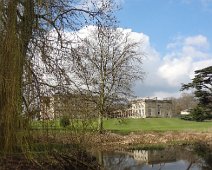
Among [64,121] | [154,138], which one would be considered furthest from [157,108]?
[64,121]

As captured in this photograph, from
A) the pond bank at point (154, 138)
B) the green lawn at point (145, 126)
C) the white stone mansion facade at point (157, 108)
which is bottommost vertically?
the pond bank at point (154, 138)

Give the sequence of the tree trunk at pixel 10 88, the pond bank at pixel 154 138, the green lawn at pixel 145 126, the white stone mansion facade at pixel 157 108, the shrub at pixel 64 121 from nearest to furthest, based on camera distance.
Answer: the tree trunk at pixel 10 88 < the shrub at pixel 64 121 < the pond bank at pixel 154 138 < the green lawn at pixel 145 126 < the white stone mansion facade at pixel 157 108

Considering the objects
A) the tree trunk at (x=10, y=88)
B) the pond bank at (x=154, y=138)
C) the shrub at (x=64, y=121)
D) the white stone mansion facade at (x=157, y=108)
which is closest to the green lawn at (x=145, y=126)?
the pond bank at (x=154, y=138)

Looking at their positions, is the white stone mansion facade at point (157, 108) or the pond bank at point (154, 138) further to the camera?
the white stone mansion facade at point (157, 108)

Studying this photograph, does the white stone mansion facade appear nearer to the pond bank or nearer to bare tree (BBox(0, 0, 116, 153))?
the pond bank

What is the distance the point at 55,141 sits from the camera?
30.8 feet

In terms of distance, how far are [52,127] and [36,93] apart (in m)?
0.93

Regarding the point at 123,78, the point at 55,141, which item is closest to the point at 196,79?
the point at 123,78

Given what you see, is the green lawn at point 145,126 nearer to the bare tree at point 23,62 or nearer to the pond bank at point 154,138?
the pond bank at point 154,138

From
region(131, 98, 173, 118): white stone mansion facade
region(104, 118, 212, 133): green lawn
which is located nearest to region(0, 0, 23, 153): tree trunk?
region(104, 118, 212, 133): green lawn

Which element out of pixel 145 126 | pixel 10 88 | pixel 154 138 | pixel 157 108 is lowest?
pixel 154 138

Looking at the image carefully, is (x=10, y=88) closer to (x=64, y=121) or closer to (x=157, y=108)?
(x=64, y=121)

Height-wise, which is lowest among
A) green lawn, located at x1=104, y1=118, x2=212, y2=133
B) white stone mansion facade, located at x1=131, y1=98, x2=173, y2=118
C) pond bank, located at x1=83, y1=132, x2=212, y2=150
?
pond bank, located at x1=83, y1=132, x2=212, y2=150

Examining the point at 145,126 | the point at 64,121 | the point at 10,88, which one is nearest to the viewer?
the point at 10,88
